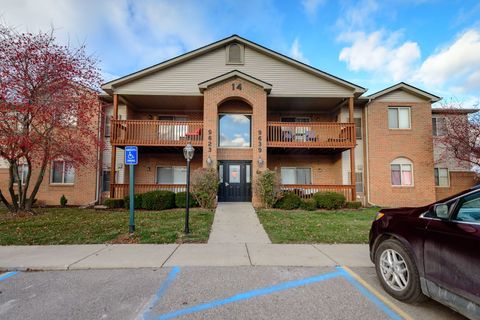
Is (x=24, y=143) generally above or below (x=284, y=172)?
Answer: above

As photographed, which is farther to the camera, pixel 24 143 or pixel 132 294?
pixel 24 143

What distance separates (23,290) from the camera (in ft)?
12.2

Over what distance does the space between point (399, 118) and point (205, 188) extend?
12.3 m

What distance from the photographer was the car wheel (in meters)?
3.11

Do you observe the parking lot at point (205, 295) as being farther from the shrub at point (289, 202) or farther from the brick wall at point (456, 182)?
the brick wall at point (456, 182)

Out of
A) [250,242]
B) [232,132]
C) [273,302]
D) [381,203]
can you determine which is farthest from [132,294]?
[381,203]

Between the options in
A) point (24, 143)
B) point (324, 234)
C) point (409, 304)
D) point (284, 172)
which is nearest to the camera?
point (409, 304)

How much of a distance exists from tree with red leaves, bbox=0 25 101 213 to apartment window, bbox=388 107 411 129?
16.2 m

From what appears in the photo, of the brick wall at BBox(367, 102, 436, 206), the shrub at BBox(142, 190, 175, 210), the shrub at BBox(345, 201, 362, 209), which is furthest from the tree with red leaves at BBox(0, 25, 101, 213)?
the brick wall at BBox(367, 102, 436, 206)

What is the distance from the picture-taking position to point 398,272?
337cm

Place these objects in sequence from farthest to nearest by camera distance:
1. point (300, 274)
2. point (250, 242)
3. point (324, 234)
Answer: point (324, 234), point (250, 242), point (300, 274)

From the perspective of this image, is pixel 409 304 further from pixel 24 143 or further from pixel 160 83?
pixel 160 83

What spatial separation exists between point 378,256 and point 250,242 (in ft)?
11.1

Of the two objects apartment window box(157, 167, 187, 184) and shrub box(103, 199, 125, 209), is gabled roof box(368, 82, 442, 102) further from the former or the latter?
shrub box(103, 199, 125, 209)
